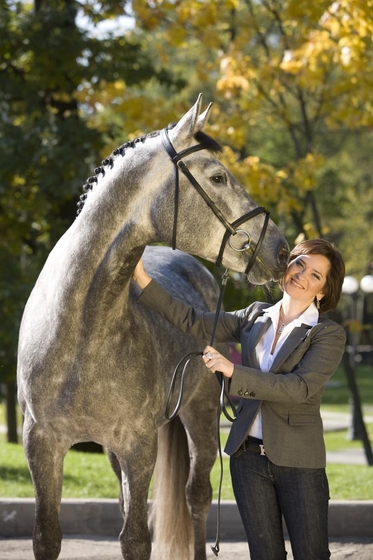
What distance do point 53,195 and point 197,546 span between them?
22.6 ft

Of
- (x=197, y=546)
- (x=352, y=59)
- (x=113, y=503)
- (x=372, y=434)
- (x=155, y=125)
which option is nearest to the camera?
(x=197, y=546)

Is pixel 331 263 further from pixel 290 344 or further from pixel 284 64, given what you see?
pixel 284 64

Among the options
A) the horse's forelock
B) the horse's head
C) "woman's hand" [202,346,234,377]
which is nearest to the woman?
"woman's hand" [202,346,234,377]

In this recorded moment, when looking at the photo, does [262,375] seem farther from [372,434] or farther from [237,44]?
[372,434]

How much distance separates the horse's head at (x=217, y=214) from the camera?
133 inches

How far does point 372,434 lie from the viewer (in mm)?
16734

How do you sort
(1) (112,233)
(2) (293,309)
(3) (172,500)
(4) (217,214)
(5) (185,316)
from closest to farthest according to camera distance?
(4) (217,214), (1) (112,233), (2) (293,309), (5) (185,316), (3) (172,500)

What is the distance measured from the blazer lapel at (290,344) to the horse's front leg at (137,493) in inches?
26.1

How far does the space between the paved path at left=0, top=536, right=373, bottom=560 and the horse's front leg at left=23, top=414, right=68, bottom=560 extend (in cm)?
148

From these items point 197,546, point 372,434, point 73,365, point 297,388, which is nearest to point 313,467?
point 297,388

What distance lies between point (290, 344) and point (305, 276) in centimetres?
30

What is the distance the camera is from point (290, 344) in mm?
3578

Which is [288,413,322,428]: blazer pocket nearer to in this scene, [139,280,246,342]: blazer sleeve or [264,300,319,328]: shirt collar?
[264,300,319,328]: shirt collar

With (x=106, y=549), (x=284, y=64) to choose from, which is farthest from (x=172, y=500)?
(x=284, y=64)
